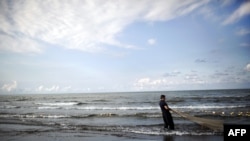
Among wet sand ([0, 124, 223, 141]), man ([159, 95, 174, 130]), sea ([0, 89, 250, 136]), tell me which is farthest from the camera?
sea ([0, 89, 250, 136])

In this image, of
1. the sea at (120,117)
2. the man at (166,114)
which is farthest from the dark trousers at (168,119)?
the sea at (120,117)

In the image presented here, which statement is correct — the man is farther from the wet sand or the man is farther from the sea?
the wet sand

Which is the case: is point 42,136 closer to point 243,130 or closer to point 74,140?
point 74,140

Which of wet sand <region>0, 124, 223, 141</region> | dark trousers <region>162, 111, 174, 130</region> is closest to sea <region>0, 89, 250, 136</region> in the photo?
dark trousers <region>162, 111, 174, 130</region>

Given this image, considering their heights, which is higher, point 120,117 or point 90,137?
point 90,137

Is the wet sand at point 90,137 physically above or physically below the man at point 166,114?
below

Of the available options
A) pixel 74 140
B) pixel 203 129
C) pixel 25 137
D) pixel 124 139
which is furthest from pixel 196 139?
pixel 25 137

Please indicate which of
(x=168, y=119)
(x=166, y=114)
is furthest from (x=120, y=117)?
(x=166, y=114)

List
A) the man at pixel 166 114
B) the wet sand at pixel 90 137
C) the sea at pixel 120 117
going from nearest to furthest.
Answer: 1. the wet sand at pixel 90 137
2. the man at pixel 166 114
3. the sea at pixel 120 117

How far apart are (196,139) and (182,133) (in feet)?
3.25

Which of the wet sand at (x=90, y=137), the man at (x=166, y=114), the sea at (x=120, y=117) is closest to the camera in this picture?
the wet sand at (x=90, y=137)

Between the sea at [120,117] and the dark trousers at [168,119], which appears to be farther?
the sea at [120,117]

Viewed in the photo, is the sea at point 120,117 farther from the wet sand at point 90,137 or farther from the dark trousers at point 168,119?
the wet sand at point 90,137

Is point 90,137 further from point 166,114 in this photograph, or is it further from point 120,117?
point 120,117
